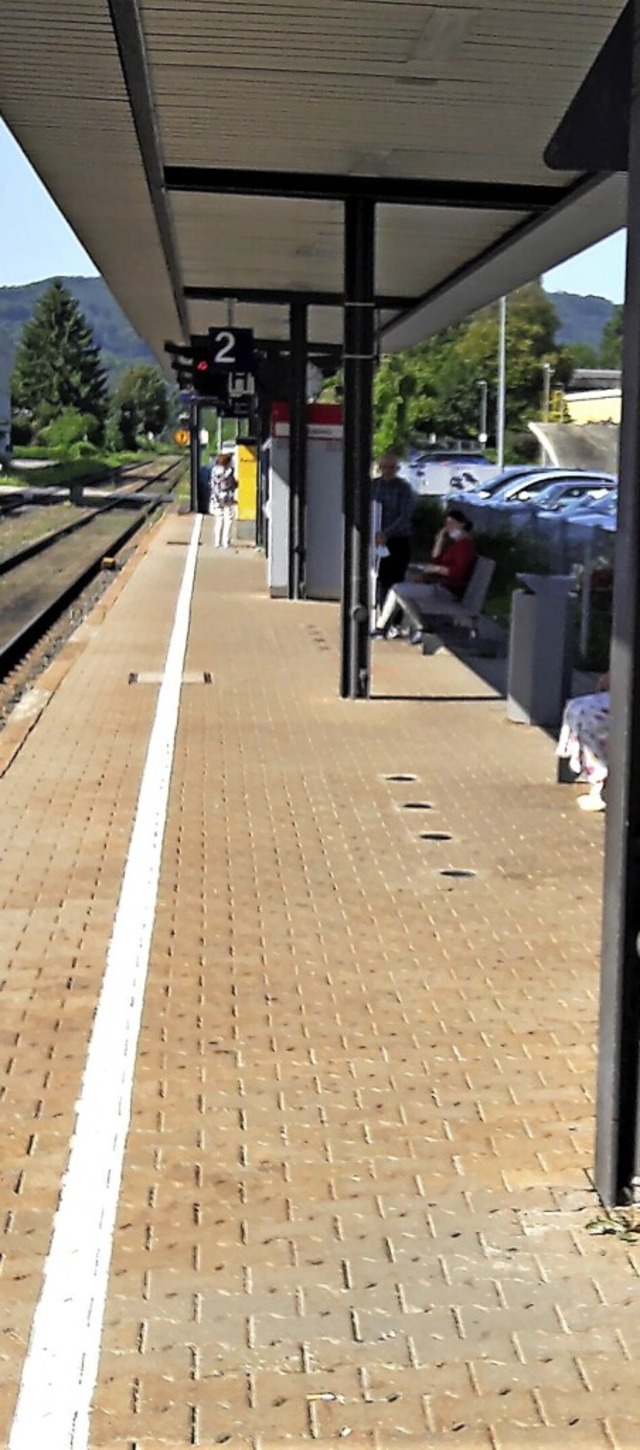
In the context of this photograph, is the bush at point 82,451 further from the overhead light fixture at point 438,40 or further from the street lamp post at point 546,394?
the overhead light fixture at point 438,40

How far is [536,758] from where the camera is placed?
435 inches

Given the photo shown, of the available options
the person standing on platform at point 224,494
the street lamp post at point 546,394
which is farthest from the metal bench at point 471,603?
the street lamp post at point 546,394

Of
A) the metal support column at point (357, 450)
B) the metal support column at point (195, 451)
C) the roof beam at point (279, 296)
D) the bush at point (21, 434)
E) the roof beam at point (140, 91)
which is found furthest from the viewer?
→ the bush at point (21, 434)

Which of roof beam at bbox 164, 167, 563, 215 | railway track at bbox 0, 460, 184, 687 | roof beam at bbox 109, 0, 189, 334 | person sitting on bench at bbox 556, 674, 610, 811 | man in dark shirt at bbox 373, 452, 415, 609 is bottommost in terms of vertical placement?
railway track at bbox 0, 460, 184, 687

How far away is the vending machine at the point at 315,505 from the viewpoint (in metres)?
21.2

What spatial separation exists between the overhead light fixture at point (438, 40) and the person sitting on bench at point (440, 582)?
721cm

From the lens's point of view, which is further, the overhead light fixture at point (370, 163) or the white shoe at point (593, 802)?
the overhead light fixture at point (370, 163)

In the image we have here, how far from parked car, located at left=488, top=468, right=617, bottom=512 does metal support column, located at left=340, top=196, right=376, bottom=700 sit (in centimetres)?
2668

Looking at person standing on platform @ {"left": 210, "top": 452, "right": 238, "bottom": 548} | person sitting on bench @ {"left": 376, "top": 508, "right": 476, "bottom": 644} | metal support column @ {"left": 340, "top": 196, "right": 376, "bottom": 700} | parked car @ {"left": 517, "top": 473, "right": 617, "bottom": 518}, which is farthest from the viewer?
parked car @ {"left": 517, "top": 473, "right": 617, "bottom": 518}

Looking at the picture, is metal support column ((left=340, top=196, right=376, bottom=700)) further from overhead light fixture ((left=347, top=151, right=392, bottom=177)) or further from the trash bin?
the trash bin

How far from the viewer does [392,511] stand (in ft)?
55.1

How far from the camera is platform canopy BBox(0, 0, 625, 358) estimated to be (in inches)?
311

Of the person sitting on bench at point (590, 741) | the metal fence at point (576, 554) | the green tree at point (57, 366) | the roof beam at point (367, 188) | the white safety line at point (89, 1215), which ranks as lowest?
the white safety line at point (89, 1215)

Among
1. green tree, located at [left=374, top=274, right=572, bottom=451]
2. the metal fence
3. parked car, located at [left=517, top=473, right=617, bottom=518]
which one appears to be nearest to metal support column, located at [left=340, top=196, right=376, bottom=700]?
the metal fence
